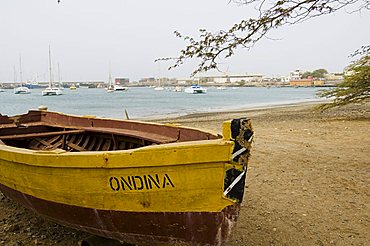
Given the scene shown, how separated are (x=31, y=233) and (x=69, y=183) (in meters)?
1.40

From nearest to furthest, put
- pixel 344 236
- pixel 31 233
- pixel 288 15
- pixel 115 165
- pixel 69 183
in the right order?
pixel 115 165 → pixel 69 183 → pixel 344 236 → pixel 31 233 → pixel 288 15

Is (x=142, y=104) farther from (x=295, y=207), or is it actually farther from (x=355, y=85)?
(x=295, y=207)

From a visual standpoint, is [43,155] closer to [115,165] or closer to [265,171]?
[115,165]

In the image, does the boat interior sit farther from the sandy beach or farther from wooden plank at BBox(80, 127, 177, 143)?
the sandy beach

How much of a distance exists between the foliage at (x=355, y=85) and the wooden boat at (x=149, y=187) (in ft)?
35.8

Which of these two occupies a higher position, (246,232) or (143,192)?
(143,192)

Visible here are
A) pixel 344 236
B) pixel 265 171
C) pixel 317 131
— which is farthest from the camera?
pixel 317 131

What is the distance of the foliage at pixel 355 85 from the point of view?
12.3 metres

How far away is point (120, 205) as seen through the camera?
306cm

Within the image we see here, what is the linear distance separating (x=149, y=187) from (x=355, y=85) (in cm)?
1200

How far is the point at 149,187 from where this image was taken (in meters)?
2.91

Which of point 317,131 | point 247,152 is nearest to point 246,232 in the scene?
point 247,152

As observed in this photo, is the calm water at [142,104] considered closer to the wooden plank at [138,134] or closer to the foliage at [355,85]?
the foliage at [355,85]

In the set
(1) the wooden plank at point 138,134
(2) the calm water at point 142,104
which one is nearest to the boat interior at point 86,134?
(1) the wooden plank at point 138,134
